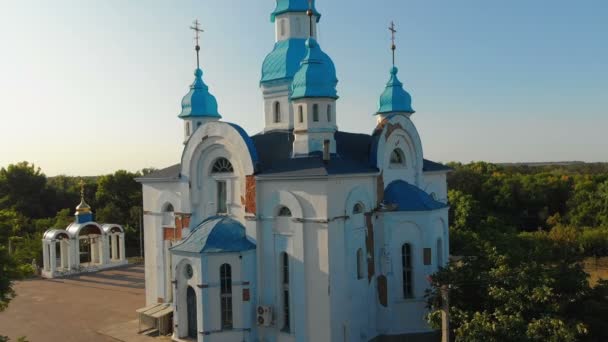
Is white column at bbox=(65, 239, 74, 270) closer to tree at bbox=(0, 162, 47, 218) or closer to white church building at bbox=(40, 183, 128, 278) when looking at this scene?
white church building at bbox=(40, 183, 128, 278)

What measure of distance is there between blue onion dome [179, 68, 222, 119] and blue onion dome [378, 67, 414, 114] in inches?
310

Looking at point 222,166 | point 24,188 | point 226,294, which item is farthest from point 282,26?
point 24,188

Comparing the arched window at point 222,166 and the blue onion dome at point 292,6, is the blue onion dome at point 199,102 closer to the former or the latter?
the blue onion dome at point 292,6

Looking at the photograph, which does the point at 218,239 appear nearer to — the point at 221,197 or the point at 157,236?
the point at 221,197

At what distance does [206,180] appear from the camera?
18906mm

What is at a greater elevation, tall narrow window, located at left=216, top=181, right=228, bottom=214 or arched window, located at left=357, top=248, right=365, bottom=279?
tall narrow window, located at left=216, top=181, right=228, bottom=214

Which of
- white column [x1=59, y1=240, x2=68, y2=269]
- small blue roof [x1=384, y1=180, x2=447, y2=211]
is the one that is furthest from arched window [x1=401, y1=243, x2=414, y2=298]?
white column [x1=59, y1=240, x2=68, y2=269]

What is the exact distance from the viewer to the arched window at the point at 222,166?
60.1ft

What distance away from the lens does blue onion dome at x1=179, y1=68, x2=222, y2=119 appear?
23.8 metres

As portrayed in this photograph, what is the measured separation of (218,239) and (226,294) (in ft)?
6.13

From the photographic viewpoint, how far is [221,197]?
1875cm

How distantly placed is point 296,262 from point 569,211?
3526 centimetres

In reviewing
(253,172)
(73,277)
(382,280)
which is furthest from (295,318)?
(73,277)

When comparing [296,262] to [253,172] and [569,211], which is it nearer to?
[253,172]
